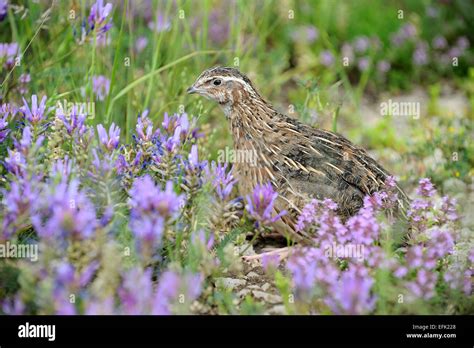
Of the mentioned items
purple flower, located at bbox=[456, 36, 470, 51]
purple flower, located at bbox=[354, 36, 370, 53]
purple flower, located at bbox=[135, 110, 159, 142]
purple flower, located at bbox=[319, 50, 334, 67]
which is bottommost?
purple flower, located at bbox=[135, 110, 159, 142]

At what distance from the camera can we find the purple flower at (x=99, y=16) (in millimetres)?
4746

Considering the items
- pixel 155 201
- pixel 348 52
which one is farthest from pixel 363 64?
pixel 155 201

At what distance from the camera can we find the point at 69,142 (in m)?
4.38

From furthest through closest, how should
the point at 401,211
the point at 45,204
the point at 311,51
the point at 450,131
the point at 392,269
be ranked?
the point at 311,51, the point at 450,131, the point at 401,211, the point at 392,269, the point at 45,204

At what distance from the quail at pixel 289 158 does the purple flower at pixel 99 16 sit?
31.1 inches

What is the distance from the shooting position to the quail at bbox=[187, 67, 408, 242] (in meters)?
4.71

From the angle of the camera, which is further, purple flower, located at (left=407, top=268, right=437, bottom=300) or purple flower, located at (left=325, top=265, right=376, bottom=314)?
purple flower, located at (left=407, top=268, right=437, bottom=300)

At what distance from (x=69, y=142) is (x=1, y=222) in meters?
0.78

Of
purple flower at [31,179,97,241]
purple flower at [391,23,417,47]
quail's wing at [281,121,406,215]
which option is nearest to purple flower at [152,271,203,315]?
purple flower at [31,179,97,241]

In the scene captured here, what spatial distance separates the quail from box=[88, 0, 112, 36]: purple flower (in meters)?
0.79

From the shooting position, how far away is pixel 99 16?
4.76 meters

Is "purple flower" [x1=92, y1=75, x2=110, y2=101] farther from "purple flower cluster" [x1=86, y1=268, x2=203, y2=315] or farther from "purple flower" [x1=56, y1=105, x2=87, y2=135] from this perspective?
"purple flower cluster" [x1=86, y1=268, x2=203, y2=315]

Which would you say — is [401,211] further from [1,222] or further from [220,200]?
[1,222]
